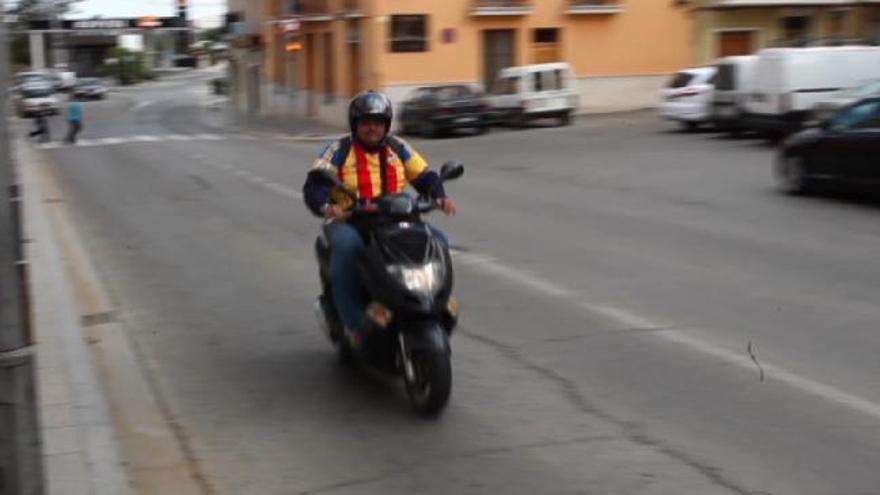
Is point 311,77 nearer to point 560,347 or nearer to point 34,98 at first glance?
point 34,98

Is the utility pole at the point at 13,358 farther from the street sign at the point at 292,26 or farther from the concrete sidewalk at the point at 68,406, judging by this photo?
the street sign at the point at 292,26

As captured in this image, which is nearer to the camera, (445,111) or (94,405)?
(94,405)

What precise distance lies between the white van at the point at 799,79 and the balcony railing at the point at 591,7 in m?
14.7

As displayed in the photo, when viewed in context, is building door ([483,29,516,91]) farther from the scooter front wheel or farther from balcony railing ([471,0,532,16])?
the scooter front wheel

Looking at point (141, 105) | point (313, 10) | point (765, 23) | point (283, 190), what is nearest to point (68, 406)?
point (283, 190)

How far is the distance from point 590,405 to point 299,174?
49.9 feet

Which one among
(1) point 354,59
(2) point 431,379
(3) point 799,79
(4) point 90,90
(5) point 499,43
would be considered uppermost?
(5) point 499,43

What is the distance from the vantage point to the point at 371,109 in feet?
20.0

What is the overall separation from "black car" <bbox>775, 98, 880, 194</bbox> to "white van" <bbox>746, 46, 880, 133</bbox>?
713 centimetres

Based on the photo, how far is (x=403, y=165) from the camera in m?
6.48

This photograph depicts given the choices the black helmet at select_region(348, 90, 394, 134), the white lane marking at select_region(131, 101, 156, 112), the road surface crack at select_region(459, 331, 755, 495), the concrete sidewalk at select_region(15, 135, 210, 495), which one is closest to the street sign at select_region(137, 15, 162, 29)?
the white lane marking at select_region(131, 101, 156, 112)

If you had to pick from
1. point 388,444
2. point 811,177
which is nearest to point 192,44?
point 811,177

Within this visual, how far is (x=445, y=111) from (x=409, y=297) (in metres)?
25.1

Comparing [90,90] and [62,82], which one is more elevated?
[62,82]
